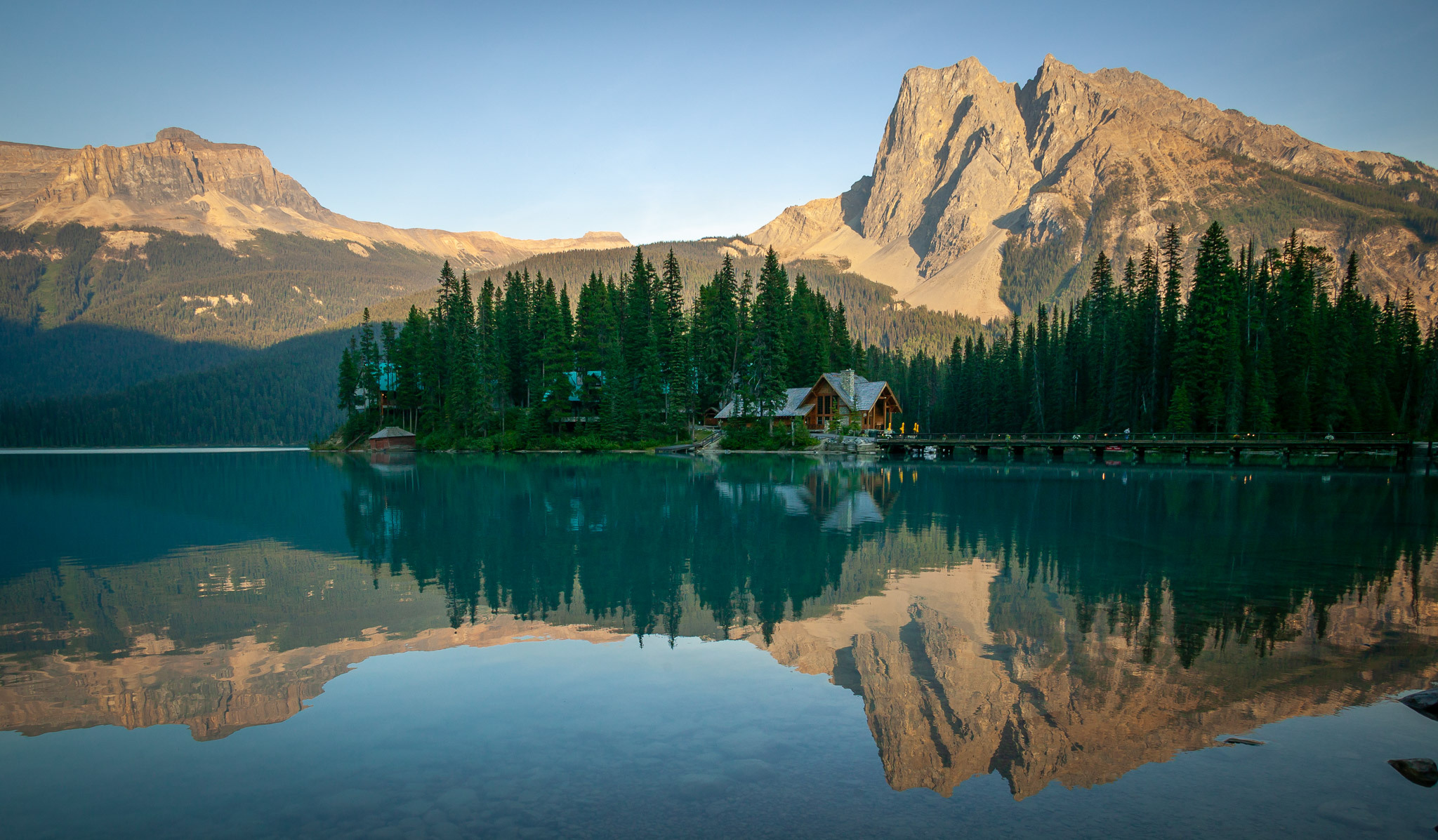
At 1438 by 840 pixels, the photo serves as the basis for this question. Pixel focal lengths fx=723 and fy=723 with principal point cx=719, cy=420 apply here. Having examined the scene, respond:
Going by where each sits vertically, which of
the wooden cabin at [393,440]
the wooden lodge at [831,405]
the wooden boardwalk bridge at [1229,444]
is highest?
the wooden lodge at [831,405]

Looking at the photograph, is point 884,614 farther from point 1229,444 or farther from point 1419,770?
point 1229,444

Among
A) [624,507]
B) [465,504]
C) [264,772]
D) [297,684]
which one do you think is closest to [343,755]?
[264,772]

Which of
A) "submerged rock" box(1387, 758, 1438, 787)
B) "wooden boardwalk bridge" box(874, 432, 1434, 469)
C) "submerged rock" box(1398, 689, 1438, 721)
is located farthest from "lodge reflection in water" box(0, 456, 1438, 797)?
"wooden boardwalk bridge" box(874, 432, 1434, 469)

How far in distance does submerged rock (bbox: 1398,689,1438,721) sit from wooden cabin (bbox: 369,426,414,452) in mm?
88866

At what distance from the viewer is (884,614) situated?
43.1 feet

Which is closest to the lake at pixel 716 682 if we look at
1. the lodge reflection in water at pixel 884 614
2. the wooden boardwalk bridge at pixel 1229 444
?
the lodge reflection in water at pixel 884 614

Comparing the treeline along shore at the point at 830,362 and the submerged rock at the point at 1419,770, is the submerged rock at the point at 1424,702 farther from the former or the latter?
the treeline along shore at the point at 830,362

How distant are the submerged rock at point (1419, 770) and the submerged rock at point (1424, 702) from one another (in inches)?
76.1

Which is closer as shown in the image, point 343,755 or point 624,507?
point 343,755

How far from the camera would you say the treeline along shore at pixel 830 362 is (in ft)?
205

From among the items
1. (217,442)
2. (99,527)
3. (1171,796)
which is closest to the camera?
(1171,796)

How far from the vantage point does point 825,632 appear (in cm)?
1206

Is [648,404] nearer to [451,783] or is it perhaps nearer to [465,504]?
[465,504]

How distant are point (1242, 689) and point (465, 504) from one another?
27.0 m
